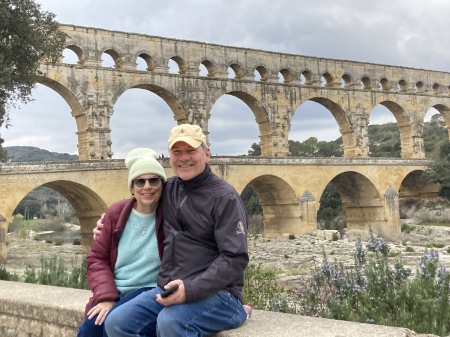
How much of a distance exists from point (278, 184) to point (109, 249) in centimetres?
2525

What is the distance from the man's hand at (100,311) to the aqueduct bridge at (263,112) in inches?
694

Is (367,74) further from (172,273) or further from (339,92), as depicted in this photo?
(172,273)

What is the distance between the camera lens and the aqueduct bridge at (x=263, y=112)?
23.2m

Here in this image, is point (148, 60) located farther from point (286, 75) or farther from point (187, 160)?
point (187, 160)

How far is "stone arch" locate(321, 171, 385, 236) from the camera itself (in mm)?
31375

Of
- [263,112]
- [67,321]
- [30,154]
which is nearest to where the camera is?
[67,321]

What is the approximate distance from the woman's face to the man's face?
210 mm

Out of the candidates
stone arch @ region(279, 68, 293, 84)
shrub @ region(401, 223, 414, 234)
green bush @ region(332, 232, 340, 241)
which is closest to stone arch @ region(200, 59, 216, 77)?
stone arch @ region(279, 68, 293, 84)

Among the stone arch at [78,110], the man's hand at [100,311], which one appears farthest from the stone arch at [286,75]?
the man's hand at [100,311]

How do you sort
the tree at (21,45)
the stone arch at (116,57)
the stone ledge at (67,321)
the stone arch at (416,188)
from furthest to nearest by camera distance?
the stone arch at (416,188)
the stone arch at (116,57)
the tree at (21,45)
the stone ledge at (67,321)

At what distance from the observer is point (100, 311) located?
3.39 meters

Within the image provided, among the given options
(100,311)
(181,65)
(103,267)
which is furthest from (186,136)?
(181,65)

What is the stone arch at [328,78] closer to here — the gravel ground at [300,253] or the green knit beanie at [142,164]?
the gravel ground at [300,253]

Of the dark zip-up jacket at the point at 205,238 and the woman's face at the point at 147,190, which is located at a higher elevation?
the woman's face at the point at 147,190
